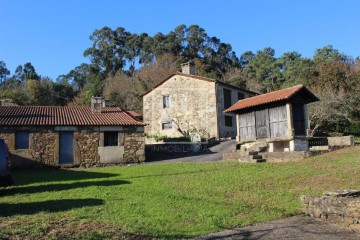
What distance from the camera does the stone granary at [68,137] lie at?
70.2ft

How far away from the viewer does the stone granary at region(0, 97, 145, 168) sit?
843 inches

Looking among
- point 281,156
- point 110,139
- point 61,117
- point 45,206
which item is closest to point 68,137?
point 61,117

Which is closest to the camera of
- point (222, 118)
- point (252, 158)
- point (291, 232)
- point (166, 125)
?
point (291, 232)

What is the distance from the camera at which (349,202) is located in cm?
773

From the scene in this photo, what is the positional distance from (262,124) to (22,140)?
46.1 feet

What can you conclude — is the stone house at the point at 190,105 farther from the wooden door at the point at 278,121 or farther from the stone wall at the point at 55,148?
the stone wall at the point at 55,148

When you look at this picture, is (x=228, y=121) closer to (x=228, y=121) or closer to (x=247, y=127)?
(x=228, y=121)

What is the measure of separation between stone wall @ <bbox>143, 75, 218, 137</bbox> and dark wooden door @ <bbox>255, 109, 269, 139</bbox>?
1056cm

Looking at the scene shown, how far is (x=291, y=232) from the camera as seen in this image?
7.17 metres

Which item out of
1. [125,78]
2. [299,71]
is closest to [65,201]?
[299,71]

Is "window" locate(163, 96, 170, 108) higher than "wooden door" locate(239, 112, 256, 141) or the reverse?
higher

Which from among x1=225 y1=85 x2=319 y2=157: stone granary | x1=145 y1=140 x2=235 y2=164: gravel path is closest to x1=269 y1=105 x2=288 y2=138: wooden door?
x1=225 y1=85 x2=319 y2=157: stone granary

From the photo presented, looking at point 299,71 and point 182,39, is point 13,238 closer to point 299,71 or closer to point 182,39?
point 299,71

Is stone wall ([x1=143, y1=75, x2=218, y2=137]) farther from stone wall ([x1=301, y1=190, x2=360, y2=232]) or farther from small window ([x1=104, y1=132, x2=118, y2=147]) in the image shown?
stone wall ([x1=301, y1=190, x2=360, y2=232])
